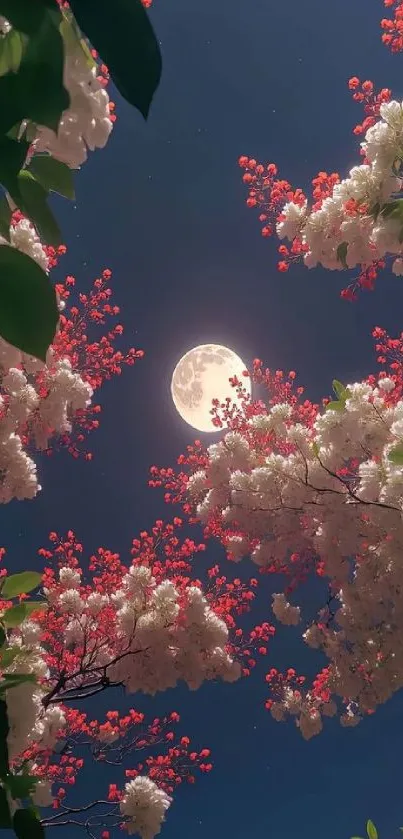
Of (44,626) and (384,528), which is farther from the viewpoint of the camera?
(44,626)

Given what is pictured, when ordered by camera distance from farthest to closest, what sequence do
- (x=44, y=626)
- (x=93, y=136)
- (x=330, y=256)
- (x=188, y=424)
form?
(x=188, y=424) → (x=44, y=626) → (x=330, y=256) → (x=93, y=136)

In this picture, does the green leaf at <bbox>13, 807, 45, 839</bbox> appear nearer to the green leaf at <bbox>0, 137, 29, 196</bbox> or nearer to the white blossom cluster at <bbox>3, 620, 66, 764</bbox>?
the white blossom cluster at <bbox>3, 620, 66, 764</bbox>

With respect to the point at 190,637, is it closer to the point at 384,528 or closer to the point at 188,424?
the point at 384,528

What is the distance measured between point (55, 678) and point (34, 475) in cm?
232

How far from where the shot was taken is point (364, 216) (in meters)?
4.95

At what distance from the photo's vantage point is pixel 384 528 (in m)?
5.57

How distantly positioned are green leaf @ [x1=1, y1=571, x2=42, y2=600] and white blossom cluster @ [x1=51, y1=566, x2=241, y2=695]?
502 centimetres

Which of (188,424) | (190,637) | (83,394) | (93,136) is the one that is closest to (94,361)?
(83,394)

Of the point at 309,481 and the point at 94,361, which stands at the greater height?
the point at 94,361

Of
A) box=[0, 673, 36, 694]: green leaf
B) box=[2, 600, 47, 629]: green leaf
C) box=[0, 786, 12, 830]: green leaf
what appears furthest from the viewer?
box=[2, 600, 47, 629]: green leaf

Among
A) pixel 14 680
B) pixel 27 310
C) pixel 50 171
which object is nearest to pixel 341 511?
pixel 14 680

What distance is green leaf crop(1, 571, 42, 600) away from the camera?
73.0 inches

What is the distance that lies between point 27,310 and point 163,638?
612cm

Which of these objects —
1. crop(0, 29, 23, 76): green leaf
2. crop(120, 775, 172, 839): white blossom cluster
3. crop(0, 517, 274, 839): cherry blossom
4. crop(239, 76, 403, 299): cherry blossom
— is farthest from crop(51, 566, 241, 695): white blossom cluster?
crop(0, 29, 23, 76): green leaf
